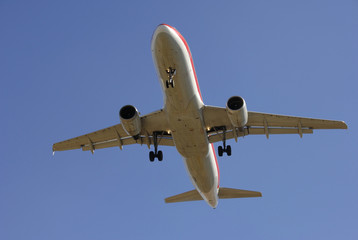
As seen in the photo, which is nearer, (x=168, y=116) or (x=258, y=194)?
(x=168, y=116)

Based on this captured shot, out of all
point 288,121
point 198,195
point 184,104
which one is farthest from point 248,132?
point 198,195

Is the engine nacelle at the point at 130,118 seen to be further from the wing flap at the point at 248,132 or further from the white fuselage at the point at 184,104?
the wing flap at the point at 248,132

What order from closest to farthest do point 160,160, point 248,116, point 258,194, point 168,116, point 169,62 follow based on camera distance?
point 169,62, point 168,116, point 248,116, point 160,160, point 258,194

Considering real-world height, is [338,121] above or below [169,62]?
below

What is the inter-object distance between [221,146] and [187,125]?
388 centimetres

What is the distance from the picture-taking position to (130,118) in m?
23.6

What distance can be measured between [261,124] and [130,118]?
26.3ft

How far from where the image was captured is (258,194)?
30.8 metres

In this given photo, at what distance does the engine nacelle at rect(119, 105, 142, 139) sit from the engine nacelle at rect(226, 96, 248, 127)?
204 inches

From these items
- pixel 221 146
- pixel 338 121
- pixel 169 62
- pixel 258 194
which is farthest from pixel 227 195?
pixel 169 62

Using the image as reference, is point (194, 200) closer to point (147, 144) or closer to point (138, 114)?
point (147, 144)

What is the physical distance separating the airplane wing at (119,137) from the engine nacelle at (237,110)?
13.8ft

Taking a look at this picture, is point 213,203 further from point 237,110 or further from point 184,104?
point 184,104

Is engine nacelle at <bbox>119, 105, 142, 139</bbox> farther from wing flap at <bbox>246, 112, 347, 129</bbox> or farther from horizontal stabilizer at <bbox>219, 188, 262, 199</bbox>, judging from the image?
horizontal stabilizer at <bbox>219, 188, 262, 199</bbox>
